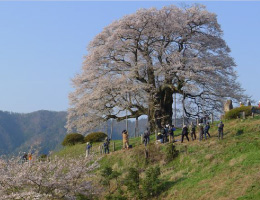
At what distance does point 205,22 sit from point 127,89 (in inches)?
418

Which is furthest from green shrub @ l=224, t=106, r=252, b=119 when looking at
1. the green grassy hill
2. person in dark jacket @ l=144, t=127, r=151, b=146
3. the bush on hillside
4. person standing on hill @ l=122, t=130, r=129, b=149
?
the bush on hillside

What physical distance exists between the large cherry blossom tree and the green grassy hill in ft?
24.2

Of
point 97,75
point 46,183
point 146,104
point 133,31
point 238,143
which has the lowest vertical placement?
point 46,183

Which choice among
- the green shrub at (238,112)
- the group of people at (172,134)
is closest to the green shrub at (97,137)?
the group of people at (172,134)

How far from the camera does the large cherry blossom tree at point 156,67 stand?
141ft

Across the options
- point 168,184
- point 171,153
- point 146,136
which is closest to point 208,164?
point 168,184

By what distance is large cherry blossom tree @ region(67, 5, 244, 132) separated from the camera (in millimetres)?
43062

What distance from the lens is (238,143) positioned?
2989cm

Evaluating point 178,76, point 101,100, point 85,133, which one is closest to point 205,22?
point 178,76

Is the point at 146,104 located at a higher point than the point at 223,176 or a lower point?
higher

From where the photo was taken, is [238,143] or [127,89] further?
[127,89]

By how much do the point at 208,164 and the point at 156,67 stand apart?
16979 millimetres

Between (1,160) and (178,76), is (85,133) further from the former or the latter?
(1,160)

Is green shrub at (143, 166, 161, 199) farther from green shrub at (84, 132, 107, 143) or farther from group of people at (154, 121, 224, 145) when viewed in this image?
green shrub at (84, 132, 107, 143)
